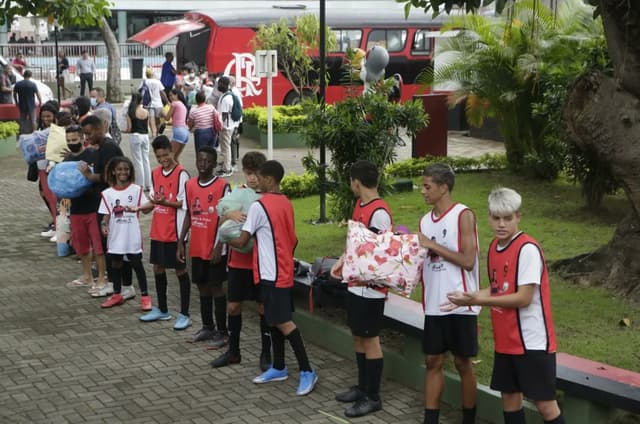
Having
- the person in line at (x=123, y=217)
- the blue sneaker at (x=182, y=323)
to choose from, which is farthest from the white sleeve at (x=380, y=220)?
the person in line at (x=123, y=217)

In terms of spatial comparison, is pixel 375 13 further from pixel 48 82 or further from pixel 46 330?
pixel 46 330

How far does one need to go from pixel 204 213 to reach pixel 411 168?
772 centimetres

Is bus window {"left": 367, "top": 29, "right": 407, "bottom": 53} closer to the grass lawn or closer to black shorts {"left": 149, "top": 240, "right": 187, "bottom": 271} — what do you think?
the grass lawn

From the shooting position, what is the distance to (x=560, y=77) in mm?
12227

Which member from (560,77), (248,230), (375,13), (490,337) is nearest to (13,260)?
(248,230)

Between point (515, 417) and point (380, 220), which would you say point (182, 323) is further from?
point (515, 417)

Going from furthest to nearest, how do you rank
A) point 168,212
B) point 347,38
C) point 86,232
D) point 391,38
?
point 391,38 < point 347,38 < point 86,232 < point 168,212

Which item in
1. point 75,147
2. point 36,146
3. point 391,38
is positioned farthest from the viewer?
point 391,38

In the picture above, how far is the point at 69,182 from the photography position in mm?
9578

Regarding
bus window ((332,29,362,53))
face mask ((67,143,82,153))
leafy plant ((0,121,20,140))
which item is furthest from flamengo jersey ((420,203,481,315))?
bus window ((332,29,362,53))

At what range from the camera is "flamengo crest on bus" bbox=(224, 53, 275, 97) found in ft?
88.7

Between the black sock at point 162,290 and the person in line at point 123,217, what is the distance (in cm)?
23

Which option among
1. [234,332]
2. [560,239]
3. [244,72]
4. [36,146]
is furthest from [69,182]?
[244,72]

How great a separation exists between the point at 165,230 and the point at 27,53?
31.1 meters
